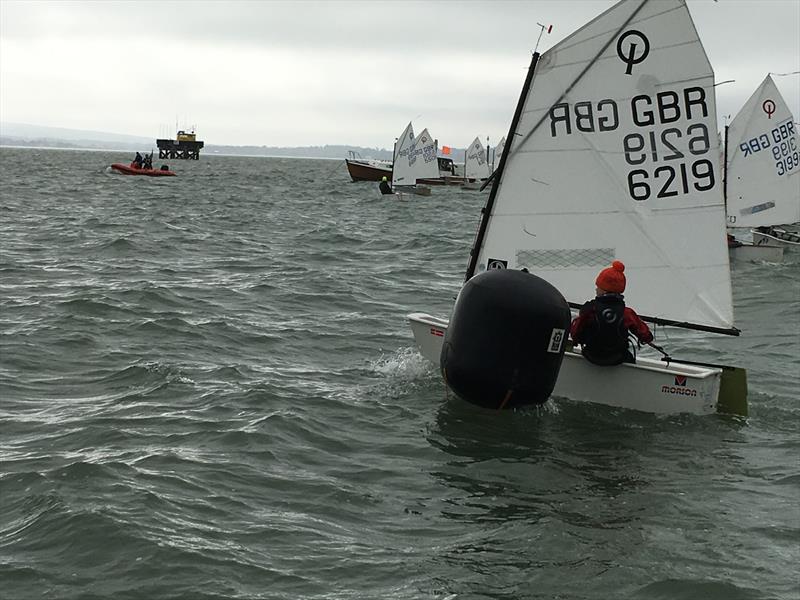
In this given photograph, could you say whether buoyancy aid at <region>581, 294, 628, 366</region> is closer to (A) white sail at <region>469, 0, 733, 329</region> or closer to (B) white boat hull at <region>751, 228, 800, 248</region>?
(A) white sail at <region>469, 0, 733, 329</region>

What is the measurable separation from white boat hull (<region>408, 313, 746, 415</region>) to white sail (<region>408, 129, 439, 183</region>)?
49.7m

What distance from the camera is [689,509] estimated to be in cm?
859

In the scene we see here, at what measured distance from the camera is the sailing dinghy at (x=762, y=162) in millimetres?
28109

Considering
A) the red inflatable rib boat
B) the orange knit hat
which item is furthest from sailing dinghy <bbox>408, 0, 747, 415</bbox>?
the red inflatable rib boat

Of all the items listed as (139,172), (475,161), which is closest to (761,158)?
(139,172)

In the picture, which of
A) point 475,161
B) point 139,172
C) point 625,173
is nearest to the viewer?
point 625,173

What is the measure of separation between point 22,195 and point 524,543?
1714 inches

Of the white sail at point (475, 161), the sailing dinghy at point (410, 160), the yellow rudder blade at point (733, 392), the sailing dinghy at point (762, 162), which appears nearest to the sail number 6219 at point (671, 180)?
the yellow rudder blade at point (733, 392)

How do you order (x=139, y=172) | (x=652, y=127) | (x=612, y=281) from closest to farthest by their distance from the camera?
(x=612, y=281) < (x=652, y=127) < (x=139, y=172)

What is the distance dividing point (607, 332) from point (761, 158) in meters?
19.7

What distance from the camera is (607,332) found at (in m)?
10.9

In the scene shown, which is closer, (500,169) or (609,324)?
(609,324)

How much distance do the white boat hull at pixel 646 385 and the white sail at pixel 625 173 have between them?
1.02m

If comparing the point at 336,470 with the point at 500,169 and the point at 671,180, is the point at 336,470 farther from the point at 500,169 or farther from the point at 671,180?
the point at 671,180
